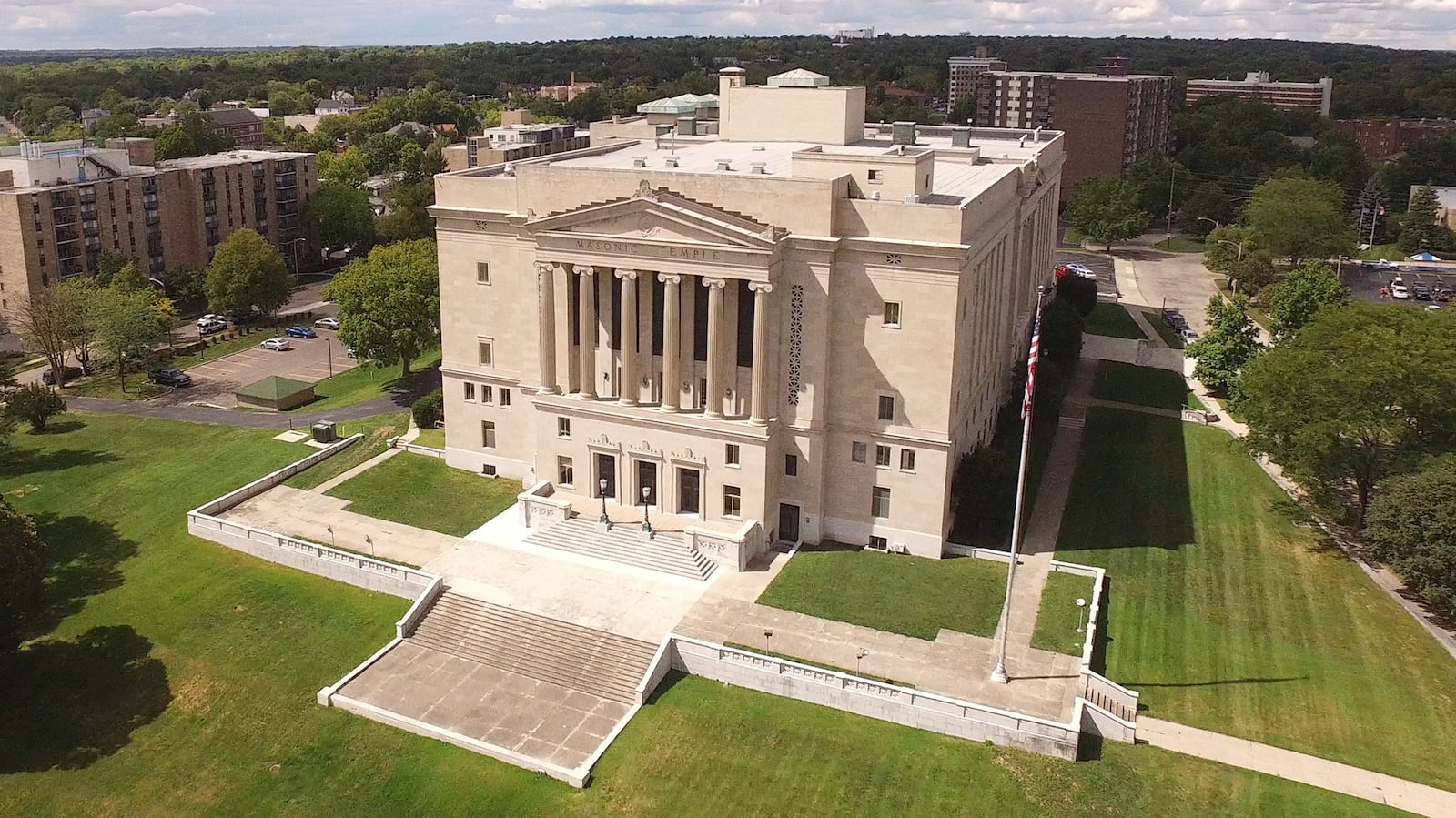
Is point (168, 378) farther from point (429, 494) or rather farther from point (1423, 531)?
point (1423, 531)

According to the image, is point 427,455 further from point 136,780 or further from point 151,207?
point 151,207

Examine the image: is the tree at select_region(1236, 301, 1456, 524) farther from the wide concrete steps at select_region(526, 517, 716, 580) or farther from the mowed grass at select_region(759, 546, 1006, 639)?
the wide concrete steps at select_region(526, 517, 716, 580)

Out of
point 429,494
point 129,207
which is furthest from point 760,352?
point 129,207

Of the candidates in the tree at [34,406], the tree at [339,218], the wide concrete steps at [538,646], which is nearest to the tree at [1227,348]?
the wide concrete steps at [538,646]

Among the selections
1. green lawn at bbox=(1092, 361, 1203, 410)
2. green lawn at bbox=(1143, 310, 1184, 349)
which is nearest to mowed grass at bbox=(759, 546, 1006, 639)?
green lawn at bbox=(1092, 361, 1203, 410)

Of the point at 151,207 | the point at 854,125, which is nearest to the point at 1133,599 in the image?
the point at 854,125

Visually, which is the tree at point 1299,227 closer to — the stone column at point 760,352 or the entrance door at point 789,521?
the entrance door at point 789,521

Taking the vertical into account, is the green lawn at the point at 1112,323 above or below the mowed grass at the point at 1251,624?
above
